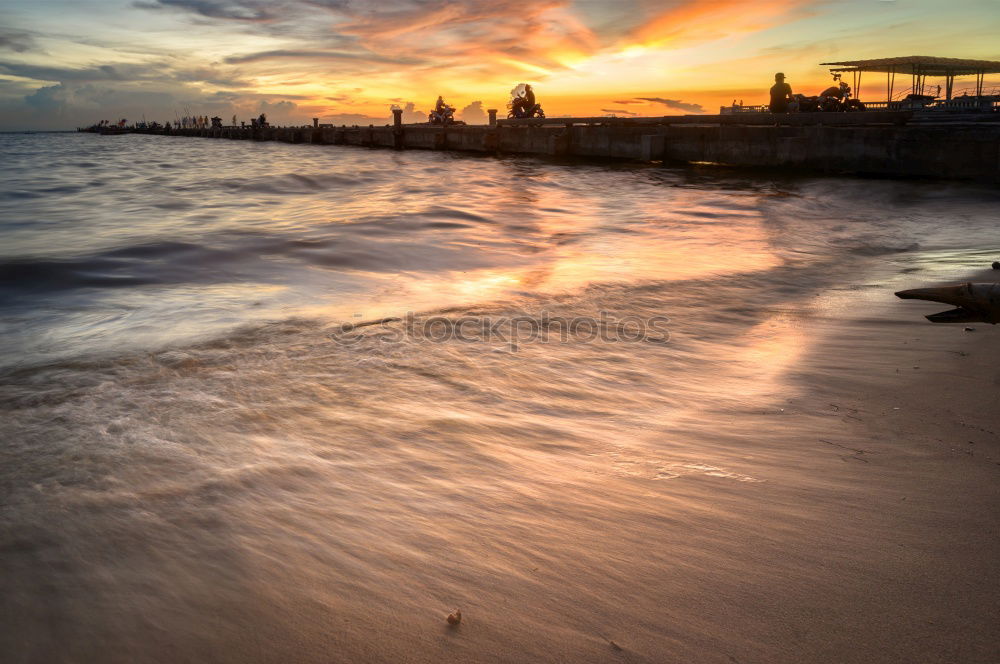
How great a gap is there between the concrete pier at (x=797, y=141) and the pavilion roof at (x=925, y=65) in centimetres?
773

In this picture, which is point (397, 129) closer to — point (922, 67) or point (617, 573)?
point (922, 67)

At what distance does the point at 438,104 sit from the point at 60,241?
33.4 m

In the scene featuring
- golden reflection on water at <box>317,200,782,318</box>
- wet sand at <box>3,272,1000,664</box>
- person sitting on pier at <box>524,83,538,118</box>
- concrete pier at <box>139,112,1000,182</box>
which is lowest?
wet sand at <box>3,272,1000,664</box>

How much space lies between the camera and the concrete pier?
514 inches

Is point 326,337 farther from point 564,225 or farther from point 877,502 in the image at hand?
point 564,225

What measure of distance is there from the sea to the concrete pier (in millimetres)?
5299

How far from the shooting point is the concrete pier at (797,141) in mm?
13047

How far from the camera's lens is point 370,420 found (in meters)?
3.16

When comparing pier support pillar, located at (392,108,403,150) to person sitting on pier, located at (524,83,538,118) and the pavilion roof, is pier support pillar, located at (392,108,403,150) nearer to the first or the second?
person sitting on pier, located at (524,83,538,118)

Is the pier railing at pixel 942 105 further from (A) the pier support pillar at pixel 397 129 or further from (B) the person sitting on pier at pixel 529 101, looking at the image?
(A) the pier support pillar at pixel 397 129

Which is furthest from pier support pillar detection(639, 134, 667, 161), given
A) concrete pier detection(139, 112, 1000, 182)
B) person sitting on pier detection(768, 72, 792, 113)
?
person sitting on pier detection(768, 72, 792, 113)

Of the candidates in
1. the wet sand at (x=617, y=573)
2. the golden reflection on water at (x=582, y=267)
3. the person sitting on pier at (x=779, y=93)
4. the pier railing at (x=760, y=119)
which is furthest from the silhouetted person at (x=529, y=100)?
the wet sand at (x=617, y=573)

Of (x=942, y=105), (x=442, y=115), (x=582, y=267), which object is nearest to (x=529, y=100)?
(x=442, y=115)

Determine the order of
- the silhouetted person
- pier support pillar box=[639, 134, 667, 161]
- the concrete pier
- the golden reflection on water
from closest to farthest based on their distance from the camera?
the golden reflection on water < the concrete pier < pier support pillar box=[639, 134, 667, 161] < the silhouetted person
